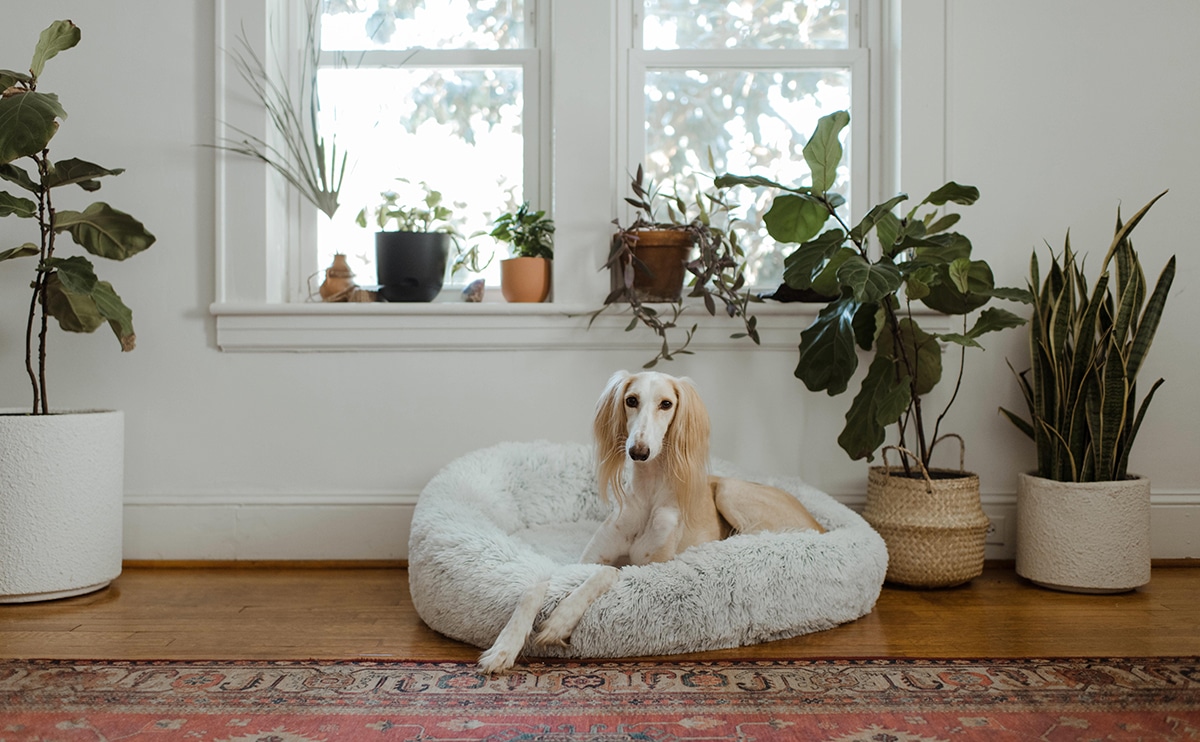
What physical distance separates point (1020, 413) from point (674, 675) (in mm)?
1690

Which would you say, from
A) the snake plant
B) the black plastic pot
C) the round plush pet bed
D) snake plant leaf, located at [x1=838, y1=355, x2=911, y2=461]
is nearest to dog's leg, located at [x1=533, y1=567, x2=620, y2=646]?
the round plush pet bed

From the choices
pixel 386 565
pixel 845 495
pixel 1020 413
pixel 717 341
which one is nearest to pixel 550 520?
pixel 386 565

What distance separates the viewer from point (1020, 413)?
2.80m

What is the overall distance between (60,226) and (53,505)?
762 millimetres

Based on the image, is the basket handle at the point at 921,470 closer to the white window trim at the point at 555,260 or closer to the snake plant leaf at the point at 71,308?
the white window trim at the point at 555,260

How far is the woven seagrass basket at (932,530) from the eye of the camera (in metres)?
2.39

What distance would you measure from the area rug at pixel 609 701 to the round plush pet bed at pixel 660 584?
0.09m

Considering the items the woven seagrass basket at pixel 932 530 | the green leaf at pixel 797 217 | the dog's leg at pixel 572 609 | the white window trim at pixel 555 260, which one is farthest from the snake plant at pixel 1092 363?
the dog's leg at pixel 572 609

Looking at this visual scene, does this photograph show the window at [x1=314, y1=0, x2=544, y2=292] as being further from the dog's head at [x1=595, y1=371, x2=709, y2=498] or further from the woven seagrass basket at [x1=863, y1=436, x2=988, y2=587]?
the woven seagrass basket at [x1=863, y1=436, x2=988, y2=587]

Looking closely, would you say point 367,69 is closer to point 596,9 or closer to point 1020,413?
point 596,9

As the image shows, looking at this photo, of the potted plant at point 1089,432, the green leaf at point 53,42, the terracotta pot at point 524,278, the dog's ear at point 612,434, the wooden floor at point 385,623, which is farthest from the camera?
the terracotta pot at point 524,278

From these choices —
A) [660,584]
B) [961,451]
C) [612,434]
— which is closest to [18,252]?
[612,434]

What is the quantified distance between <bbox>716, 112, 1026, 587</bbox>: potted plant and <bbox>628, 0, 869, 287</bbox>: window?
23.4 inches

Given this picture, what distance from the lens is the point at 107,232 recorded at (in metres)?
2.47
